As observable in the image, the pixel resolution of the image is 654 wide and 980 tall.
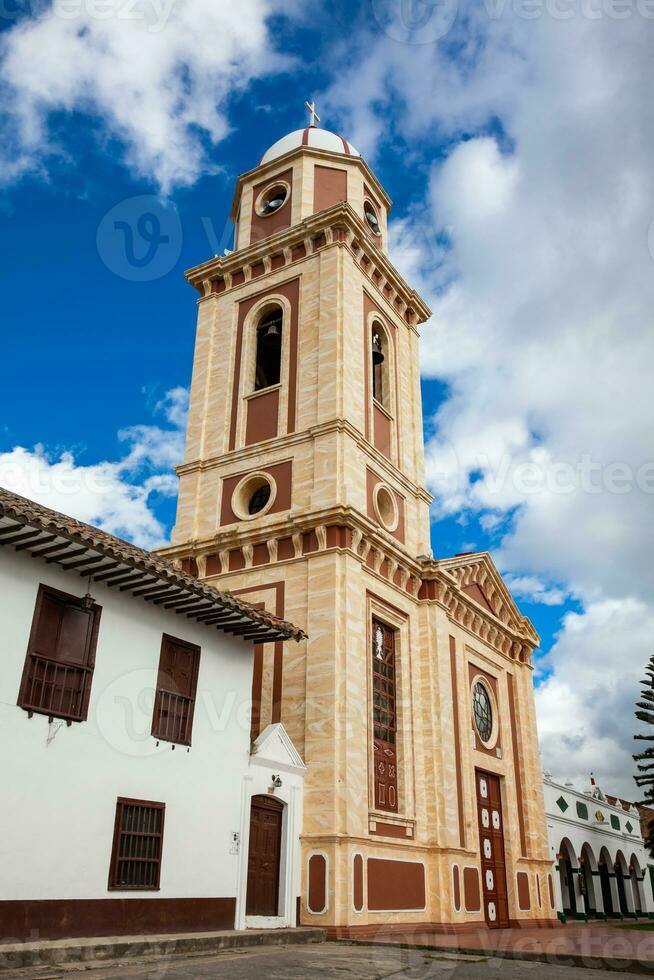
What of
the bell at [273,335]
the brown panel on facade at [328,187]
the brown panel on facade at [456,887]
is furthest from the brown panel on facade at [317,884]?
the brown panel on facade at [328,187]

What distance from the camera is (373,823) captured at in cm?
1844

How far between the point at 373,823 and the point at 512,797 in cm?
827

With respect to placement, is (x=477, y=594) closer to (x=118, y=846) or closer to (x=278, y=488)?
(x=278, y=488)

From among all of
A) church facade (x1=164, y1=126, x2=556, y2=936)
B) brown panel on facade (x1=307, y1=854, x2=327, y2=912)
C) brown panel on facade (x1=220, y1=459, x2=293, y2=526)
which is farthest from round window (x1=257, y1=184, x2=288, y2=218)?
brown panel on facade (x1=307, y1=854, x2=327, y2=912)

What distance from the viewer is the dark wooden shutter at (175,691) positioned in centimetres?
1475

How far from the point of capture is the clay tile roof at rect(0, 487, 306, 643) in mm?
12156

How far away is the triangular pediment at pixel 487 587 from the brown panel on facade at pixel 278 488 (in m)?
5.00

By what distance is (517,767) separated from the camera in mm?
26172

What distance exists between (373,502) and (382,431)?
10.2 feet

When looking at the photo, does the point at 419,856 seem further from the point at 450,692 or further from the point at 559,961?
the point at 559,961

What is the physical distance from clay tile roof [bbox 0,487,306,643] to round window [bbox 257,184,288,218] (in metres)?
16.8

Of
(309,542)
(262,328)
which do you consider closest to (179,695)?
(309,542)

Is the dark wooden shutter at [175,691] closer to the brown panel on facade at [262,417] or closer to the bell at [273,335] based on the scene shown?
the brown panel on facade at [262,417]

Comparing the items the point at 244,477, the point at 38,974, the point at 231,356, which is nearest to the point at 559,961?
the point at 38,974
